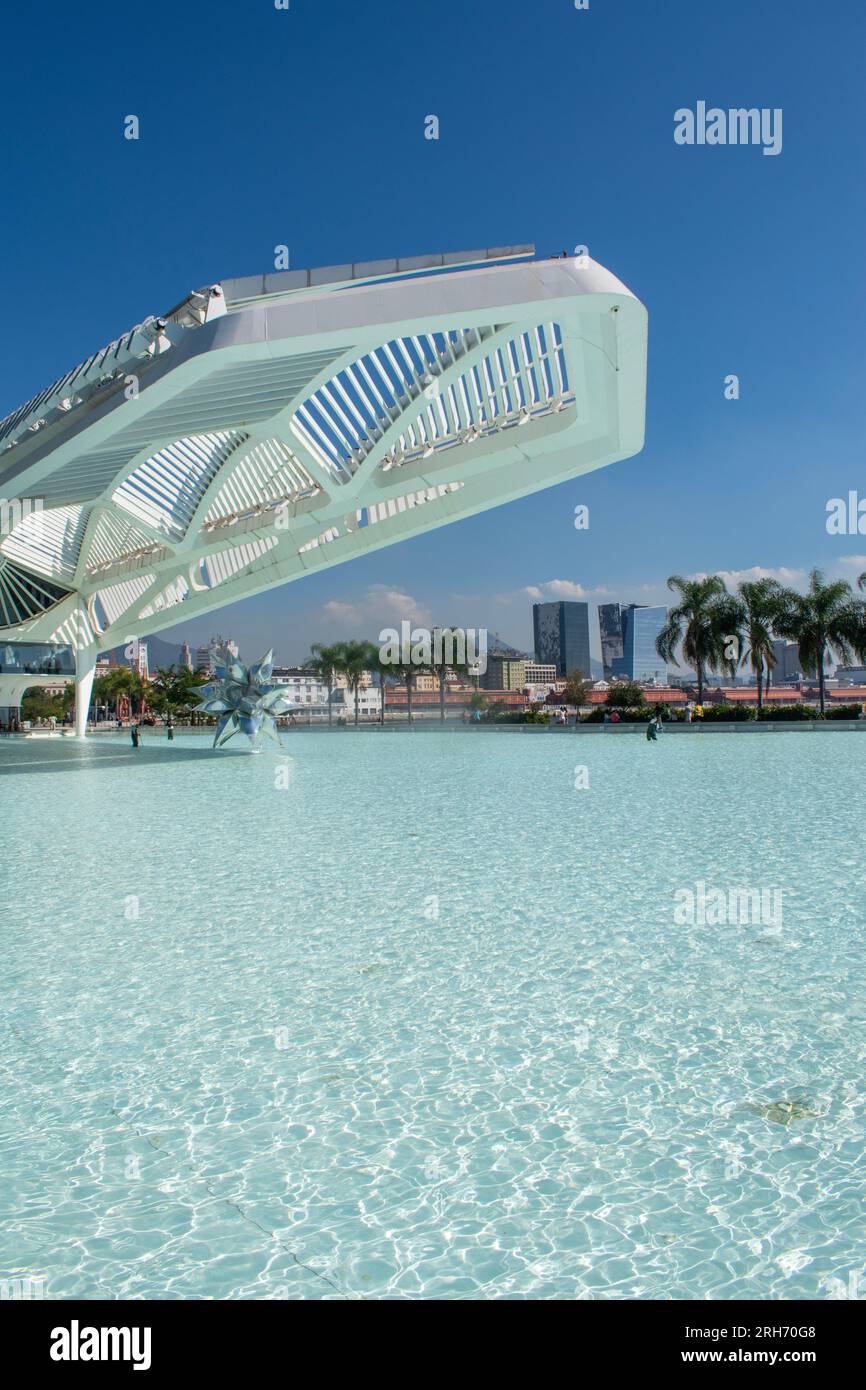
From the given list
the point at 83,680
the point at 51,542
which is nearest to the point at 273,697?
the point at 51,542

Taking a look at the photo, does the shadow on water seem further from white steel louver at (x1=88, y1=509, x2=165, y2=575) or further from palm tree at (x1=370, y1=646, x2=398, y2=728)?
palm tree at (x1=370, y1=646, x2=398, y2=728)

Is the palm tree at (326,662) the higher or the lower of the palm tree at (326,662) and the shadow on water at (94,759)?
the higher

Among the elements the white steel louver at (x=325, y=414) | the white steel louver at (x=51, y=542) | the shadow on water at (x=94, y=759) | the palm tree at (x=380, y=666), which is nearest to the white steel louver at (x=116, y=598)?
the white steel louver at (x=51, y=542)

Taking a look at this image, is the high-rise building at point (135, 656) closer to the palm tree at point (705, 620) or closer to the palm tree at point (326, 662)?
the palm tree at point (326, 662)

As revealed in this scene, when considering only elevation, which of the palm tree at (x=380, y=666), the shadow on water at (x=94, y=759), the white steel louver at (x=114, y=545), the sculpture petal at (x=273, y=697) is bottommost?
the shadow on water at (x=94, y=759)

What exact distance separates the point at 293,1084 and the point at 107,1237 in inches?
41.9

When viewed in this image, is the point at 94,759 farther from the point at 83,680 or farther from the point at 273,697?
the point at 83,680

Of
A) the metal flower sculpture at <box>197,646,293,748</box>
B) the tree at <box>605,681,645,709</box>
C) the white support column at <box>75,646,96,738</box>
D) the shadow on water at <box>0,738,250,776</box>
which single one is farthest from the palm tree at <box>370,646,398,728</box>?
the metal flower sculpture at <box>197,646,293,748</box>

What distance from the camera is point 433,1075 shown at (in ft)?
12.3

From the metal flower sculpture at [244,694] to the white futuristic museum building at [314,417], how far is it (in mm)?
3369

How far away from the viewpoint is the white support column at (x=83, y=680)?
37528mm

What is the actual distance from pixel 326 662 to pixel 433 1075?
199 ft
